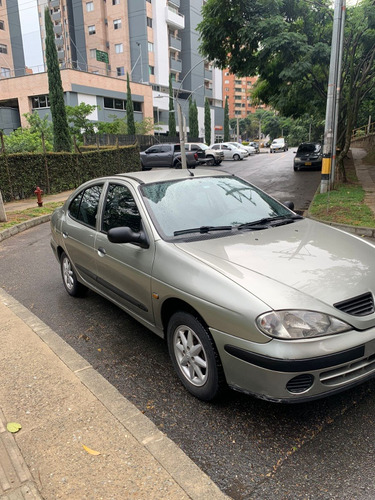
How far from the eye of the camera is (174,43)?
55938 mm

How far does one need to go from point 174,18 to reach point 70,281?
5831 centimetres

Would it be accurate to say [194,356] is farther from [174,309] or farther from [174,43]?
[174,43]

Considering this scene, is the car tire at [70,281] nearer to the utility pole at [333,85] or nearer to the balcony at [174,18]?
the utility pole at [333,85]

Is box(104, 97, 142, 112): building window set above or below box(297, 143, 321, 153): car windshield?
above

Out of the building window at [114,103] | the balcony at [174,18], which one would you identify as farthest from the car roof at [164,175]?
the balcony at [174,18]

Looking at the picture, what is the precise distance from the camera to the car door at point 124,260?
3.33 metres

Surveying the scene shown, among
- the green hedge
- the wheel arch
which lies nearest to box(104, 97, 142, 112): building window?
the green hedge

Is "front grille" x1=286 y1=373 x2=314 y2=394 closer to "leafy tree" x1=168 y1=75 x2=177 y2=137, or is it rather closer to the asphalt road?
the asphalt road

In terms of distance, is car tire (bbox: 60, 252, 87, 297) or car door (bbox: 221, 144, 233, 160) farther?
car door (bbox: 221, 144, 233, 160)

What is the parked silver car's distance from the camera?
2.39 m

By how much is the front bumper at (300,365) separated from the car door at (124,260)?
39.8 inches

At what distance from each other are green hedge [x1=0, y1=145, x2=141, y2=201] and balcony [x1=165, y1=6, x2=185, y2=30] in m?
41.5

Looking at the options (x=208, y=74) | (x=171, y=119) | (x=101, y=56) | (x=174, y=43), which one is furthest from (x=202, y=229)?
(x=208, y=74)

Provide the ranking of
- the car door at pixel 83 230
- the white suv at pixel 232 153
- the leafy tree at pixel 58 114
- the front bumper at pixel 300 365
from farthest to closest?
the white suv at pixel 232 153 → the leafy tree at pixel 58 114 → the car door at pixel 83 230 → the front bumper at pixel 300 365
